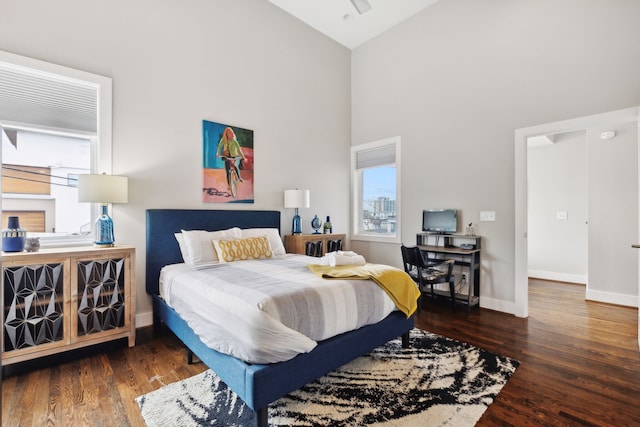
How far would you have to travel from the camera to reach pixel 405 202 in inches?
191

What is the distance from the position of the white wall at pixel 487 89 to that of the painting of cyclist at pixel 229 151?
2.28 metres

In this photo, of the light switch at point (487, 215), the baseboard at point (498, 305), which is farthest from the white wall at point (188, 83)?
the baseboard at point (498, 305)

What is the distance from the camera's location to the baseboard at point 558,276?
211 inches

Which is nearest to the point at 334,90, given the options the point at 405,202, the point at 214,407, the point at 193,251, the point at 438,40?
the point at 438,40

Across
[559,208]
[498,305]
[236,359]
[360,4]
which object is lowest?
[498,305]

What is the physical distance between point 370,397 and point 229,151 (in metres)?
3.06

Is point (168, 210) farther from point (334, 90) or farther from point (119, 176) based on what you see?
point (334, 90)

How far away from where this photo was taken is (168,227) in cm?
343

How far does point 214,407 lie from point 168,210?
209cm

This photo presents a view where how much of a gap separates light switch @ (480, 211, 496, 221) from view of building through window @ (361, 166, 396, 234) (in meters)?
1.33

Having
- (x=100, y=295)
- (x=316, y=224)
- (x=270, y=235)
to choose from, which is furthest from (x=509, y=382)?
(x=100, y=295)

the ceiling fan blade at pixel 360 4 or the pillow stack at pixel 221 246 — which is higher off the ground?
the ceiling fan blade at pixel 360 4

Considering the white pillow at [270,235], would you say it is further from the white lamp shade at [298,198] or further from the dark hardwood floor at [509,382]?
the dark hardwood floor at [509,382]

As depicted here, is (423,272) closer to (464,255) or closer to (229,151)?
(464,255)
